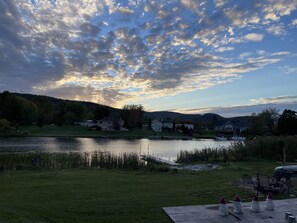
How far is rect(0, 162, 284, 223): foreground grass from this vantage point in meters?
6.32

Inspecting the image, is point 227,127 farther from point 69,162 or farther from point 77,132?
point 69,162

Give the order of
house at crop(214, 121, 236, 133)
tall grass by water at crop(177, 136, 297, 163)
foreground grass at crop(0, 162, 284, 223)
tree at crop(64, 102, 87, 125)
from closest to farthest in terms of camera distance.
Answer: foreground grass at crop(0, 162, 284, 223), tall grass by water at crop(177, 136, 297, 163), tree at crop(64, 102, 87, 125), house at crop(214, 121, 236, 133)

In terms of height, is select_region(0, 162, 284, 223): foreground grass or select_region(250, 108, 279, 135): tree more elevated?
select_region(250, 108, 279, 135): tree

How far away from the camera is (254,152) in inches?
907

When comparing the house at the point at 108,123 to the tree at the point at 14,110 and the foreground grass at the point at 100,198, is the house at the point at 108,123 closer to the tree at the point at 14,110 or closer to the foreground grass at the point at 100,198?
the tree at the point at 14,110

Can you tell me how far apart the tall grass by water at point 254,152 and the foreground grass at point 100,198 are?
1100cm

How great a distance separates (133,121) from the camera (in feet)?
313

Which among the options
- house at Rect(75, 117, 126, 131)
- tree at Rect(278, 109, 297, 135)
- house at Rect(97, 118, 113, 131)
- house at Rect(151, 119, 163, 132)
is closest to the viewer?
tree at Rect(278, 109, 297, 135)

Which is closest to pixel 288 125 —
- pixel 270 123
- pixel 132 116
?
pixel 270 123

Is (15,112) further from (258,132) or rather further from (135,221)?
(135,221)

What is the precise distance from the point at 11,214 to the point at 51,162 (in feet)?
40.2

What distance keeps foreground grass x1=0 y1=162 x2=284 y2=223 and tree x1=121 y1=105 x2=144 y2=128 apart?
271ft

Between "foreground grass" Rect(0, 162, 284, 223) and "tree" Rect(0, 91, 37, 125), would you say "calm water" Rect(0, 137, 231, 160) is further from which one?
"tree" Rect(0, 91, 37, 125)

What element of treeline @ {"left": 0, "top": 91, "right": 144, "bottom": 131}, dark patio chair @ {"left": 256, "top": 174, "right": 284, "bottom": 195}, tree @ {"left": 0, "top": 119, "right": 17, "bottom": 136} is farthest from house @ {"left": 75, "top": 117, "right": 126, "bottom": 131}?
dark patio chair @ {"left": 256, "top": 174, "right": 284, "bottom": 195}
